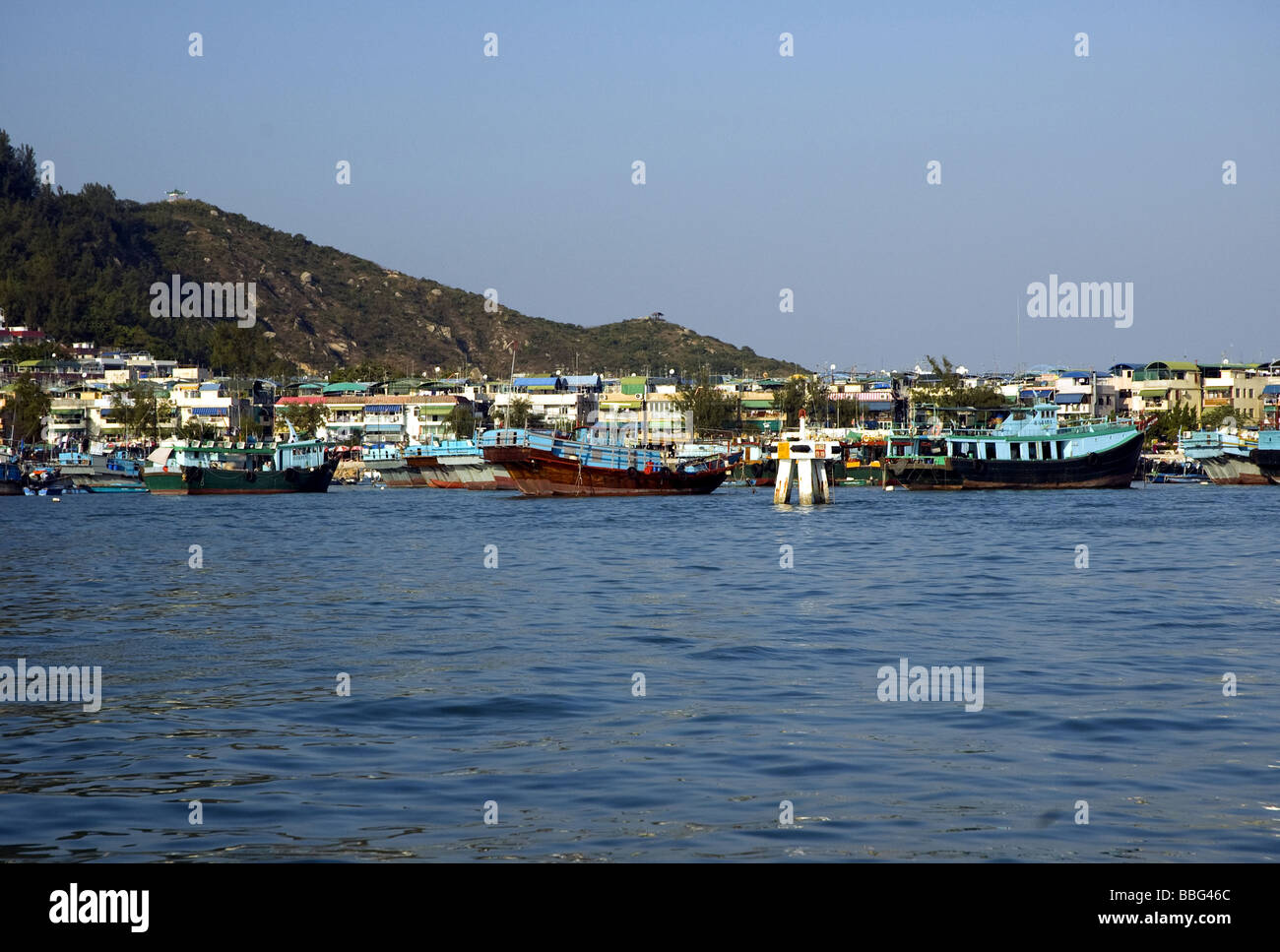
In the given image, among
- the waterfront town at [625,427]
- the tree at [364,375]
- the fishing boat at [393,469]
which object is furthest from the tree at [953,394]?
the tree at [364,375]

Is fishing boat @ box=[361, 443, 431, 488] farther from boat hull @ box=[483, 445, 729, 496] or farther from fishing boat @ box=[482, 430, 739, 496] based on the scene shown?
boat hull @ box=[483, 445, 729, 496]

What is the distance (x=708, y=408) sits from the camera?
129 m

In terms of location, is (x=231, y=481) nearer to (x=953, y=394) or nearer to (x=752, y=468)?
(x=752, y=468)

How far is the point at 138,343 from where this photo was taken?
633 feet

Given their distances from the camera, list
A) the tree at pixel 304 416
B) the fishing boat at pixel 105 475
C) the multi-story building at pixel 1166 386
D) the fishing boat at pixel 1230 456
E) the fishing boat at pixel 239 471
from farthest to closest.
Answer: the tree at pixel 304 416, the multi-story building at pixel 1166 386, the fishing boat at pixel 105 475, the fishing boat at pixel 239 471, the fishing boat at pixel 1230 456

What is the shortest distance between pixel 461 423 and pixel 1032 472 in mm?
61850

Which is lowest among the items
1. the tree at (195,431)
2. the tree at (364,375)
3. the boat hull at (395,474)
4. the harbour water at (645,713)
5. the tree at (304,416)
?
the boat hull at (395,474)

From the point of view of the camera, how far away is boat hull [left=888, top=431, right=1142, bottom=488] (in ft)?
260

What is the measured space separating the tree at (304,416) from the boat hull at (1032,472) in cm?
6659

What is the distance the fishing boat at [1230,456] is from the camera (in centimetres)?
8400

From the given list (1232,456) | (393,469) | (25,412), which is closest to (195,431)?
(25,412)

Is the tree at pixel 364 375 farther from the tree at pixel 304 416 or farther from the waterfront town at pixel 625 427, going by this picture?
the tree at pixel 304 416
